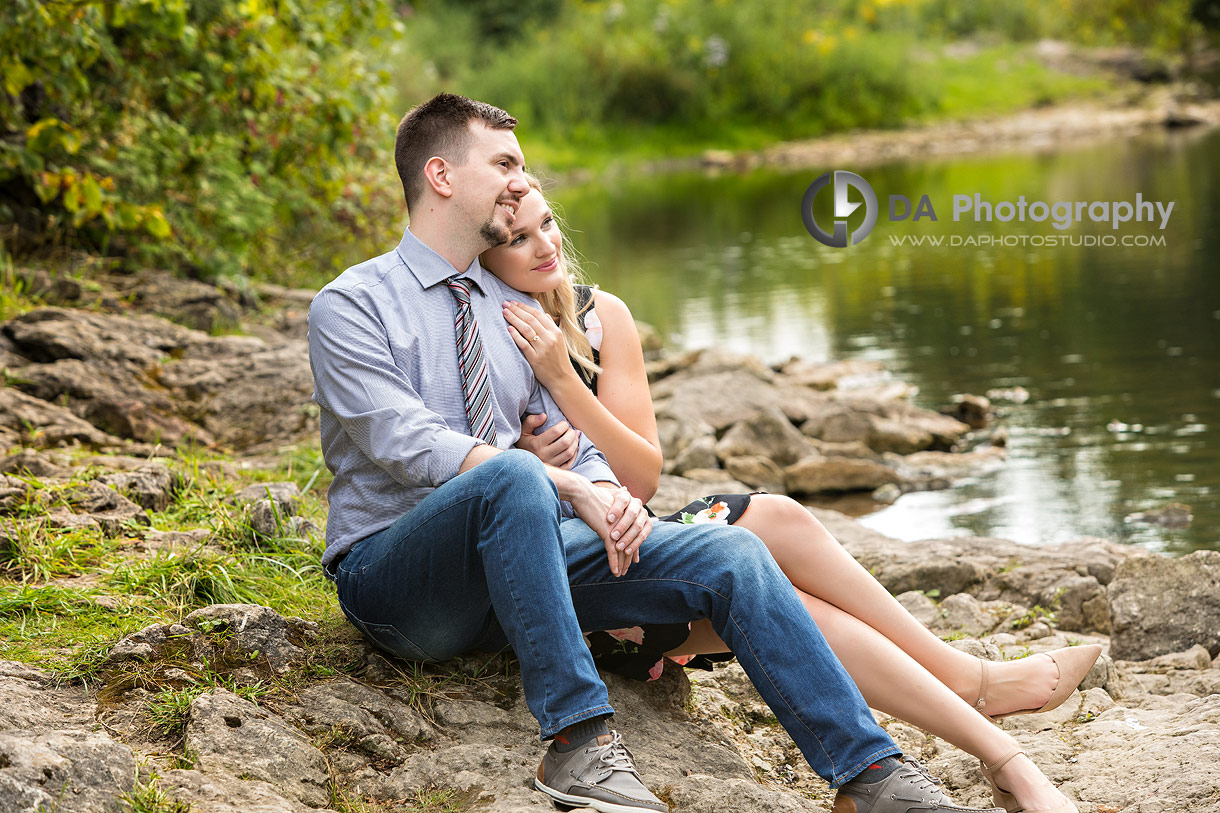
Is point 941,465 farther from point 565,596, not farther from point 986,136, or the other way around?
point 986,136

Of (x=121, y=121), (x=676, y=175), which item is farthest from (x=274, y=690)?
(x=676, y=175)

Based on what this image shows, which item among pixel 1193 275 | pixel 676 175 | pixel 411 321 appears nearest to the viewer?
pixel 411 321

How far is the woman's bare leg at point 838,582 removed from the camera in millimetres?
2891

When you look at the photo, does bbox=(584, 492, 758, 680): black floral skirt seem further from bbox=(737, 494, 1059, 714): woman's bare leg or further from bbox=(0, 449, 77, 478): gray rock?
bbox=(0, 449, 77, 478): gray rock

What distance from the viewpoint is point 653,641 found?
2.87m

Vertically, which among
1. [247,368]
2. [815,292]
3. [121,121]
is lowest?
[815,292]

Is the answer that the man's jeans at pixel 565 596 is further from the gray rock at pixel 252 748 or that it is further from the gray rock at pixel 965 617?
the gray rock at pixel 965 617

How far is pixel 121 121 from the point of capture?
7.09m

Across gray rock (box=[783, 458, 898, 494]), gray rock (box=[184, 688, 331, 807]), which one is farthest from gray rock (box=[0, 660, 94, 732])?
gray rock (box=[783, 458, 898, 494])

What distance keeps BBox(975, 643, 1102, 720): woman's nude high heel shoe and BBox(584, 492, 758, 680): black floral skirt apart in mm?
646

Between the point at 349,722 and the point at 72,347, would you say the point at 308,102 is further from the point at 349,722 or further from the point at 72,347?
the point at 349,722

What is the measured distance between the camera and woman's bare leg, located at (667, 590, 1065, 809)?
2633 mm

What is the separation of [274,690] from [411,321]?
93 cm

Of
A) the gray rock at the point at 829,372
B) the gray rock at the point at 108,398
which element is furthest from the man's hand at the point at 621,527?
the gray rock at the point at 829,372
